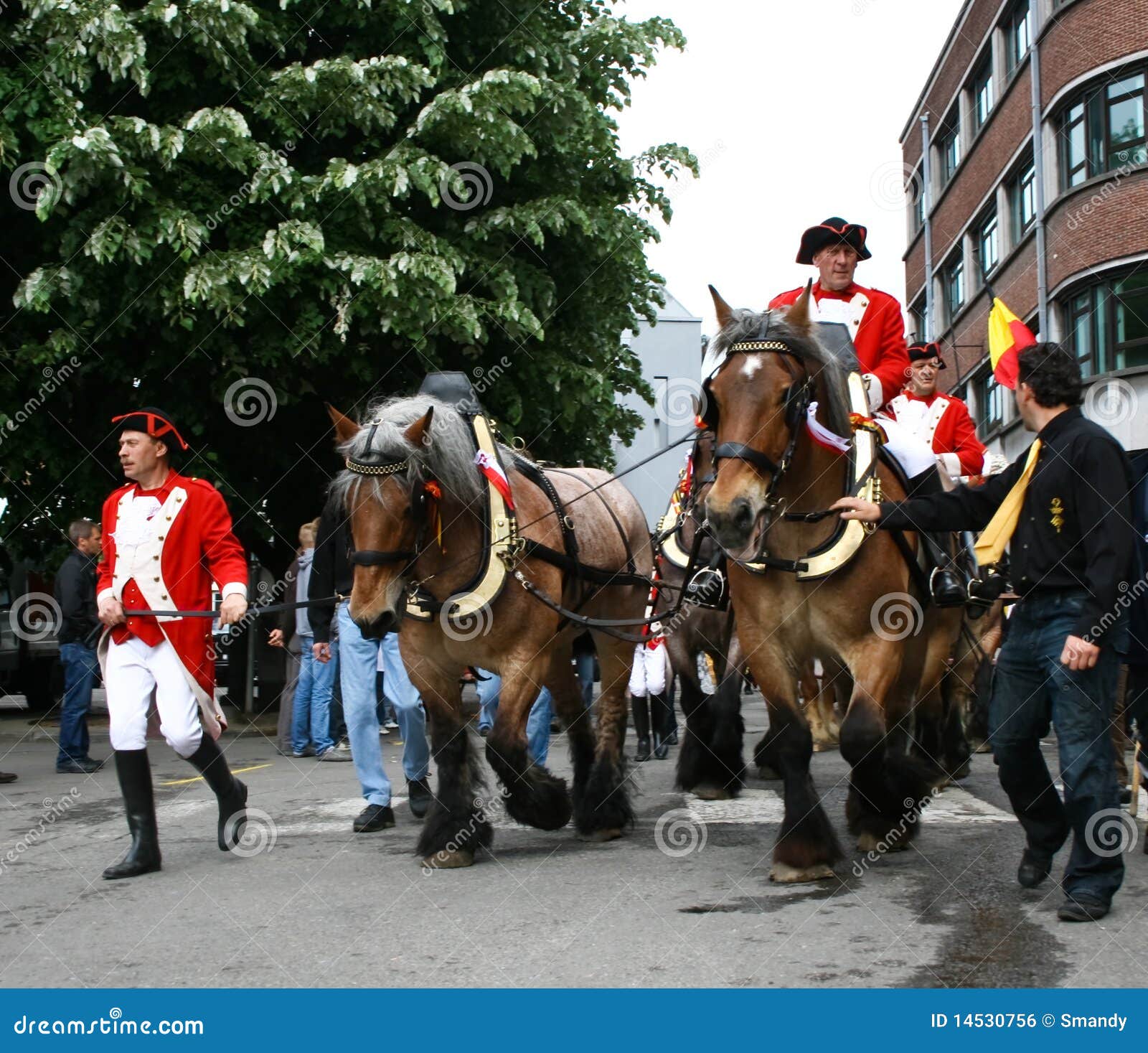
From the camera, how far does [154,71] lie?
14.5 m

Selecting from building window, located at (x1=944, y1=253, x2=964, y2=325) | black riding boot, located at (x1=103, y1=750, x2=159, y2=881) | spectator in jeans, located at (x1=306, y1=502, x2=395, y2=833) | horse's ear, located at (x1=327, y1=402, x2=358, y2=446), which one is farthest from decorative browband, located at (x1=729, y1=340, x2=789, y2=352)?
building window, located at (x1=944, y1=253, x2=964, y2=325)

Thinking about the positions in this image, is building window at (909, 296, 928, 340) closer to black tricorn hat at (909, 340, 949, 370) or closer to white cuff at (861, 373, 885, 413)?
black tricorn hat at (909, 340, 949, 370)

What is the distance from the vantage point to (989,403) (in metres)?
37.8

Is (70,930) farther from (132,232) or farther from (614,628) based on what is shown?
(132,232)

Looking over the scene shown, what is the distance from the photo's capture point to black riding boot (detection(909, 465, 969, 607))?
6738 mm

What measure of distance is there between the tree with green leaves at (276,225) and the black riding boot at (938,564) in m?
8.15

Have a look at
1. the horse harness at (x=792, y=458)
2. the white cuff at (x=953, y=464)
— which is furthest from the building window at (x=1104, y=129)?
the horse harness at (x=792, y=458)

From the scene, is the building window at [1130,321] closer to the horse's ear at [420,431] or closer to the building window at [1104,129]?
the building window at [1104,129]

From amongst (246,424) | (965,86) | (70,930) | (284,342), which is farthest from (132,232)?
(965,86)

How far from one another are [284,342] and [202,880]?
8776 mm

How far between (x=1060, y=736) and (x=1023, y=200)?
1123 inches

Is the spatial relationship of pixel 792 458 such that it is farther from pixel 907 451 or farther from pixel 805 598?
pixel 907 451

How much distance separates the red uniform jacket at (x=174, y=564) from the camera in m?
6.90

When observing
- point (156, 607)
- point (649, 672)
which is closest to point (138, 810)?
point (156, 607)
